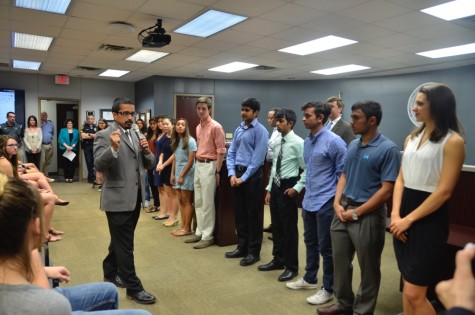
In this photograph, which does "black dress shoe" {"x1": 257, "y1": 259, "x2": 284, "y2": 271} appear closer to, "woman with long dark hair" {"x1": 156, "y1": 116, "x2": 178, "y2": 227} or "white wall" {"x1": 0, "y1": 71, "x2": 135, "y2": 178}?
"woman with long dark hair" {"x1": 156, "y1": 116, "x2": 178, "y2": 227}

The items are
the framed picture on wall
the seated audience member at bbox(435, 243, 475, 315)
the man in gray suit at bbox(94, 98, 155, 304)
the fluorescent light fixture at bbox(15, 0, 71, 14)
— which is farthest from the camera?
the framed picture on wall

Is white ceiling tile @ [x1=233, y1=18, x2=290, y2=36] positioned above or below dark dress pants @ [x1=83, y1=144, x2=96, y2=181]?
above

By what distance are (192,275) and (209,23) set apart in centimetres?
315

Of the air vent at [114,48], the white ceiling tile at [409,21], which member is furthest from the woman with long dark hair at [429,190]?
the air vent at [114,48]

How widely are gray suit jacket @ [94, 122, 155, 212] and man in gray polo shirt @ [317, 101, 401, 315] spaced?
57.3 inches

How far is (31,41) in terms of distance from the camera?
568cm

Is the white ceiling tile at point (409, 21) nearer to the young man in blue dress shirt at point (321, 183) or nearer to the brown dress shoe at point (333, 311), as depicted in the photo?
the young man in blue dress shirt at point (321, 183)

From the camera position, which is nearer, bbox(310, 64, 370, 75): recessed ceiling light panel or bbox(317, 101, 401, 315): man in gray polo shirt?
bbox(317, 101, 401, 315): man in gray polo shirt

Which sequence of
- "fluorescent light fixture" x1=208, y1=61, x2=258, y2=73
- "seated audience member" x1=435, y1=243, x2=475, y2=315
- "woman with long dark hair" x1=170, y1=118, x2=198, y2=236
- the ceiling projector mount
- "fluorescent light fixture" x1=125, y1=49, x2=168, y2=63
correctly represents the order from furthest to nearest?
"fluorescent light fixture" x1=208, y1=61, x2=258, y2=73 → "fluorescent light fixture" x1=125, y1=49, x2=168, y2=63 → the ceiling projector mount → "woman with long dark hair" x1=170, y1=118, x2=198, y2=236 → "seated audience member" x1=435, y1=243, x2=475, y2=315

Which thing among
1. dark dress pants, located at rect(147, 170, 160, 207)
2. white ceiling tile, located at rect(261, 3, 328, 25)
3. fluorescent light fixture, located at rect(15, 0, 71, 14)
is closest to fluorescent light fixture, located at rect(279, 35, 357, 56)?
white ceiling tile, located at rect(261, 3, 328, 25)

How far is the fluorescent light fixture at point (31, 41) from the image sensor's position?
539 centimetres

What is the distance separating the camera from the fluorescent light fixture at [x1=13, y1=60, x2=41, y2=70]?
24.3 feet

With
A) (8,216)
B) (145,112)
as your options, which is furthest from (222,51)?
(8,216)

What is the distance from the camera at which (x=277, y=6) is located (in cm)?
394
